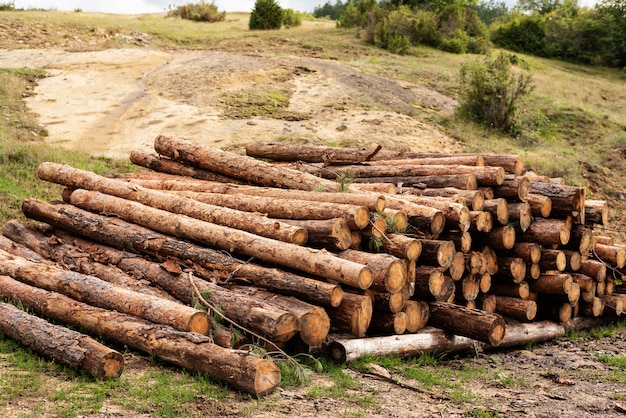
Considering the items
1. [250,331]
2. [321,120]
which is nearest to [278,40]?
[321,120]

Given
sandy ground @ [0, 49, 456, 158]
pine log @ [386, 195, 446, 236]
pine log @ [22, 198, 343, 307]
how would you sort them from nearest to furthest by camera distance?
1. pine log @ [22, 198, 343, 307]
2. pine log @ [386, 195, 446, 236]
3. sandy ground @ [0, 49, 456, 158]

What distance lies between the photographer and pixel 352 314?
6727mm

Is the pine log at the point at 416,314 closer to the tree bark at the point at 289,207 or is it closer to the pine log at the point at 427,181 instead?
the tree bark at the point at 289,207

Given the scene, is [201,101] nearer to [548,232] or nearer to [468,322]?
[548,232]

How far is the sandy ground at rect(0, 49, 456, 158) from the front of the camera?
55.7 ft

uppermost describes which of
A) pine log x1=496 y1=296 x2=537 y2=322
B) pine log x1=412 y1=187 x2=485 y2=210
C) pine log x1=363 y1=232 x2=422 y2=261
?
pine log x1=412 y1=187 x2=485 y2=210

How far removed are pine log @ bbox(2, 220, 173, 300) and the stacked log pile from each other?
3 cm

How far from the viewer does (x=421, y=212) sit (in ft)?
26.1

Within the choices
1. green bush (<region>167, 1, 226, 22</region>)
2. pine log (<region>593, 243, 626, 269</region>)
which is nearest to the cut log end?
pine log (<region>593, 243, 626, 269</region>)

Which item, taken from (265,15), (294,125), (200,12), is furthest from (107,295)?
(200,12)

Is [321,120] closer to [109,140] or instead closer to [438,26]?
[109,140]

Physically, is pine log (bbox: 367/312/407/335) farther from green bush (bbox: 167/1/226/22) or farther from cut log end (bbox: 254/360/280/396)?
green bush (bbox: 167/1/226/22)

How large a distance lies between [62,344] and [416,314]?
3741mm

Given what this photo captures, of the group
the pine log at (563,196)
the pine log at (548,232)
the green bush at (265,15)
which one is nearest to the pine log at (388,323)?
the pine log at (548,232)
